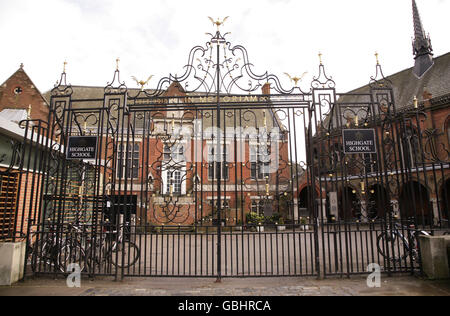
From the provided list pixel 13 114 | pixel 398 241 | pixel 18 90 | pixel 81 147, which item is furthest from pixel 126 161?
pixel 18 90

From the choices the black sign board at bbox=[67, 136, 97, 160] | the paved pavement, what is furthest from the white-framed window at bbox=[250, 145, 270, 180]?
the black sign board at bbox=[67, 136, 97, 160]

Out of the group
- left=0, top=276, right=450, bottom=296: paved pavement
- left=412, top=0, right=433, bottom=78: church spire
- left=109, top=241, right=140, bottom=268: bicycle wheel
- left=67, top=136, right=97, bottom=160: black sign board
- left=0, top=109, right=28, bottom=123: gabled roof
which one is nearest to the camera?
left=0, top=276, right=450, bottom=296: paved pavement

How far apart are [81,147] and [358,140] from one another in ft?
18.7

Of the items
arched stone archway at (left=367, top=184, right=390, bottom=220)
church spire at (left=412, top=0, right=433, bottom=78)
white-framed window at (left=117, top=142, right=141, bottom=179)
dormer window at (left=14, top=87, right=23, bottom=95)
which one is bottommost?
arched stone archway at (left=367, top=184, right=390, bottom=220)

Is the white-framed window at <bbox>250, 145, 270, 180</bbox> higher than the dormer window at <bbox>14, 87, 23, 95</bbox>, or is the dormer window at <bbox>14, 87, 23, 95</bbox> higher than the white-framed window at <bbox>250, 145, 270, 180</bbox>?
the dormer window at <bbox>14, 87, 23, 95</bbox>

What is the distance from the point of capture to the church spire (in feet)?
74.8

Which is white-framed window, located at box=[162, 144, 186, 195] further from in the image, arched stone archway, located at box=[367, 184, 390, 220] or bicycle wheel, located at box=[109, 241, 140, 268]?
arched stone archway, located at box=[367, 184, 390, 220]

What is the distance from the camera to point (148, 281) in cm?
518

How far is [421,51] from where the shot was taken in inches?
917

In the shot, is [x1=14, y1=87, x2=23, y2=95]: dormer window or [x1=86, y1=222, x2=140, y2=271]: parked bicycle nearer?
[x1=86, y1=222, x2=140, y2=271]: parked bicycle

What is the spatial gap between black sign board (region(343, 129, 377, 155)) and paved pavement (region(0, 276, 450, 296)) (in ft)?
8.10

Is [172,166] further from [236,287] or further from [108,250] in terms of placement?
[236,287]

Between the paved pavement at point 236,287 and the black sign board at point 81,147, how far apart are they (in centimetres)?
246

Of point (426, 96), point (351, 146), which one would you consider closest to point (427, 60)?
point (426, 96)
